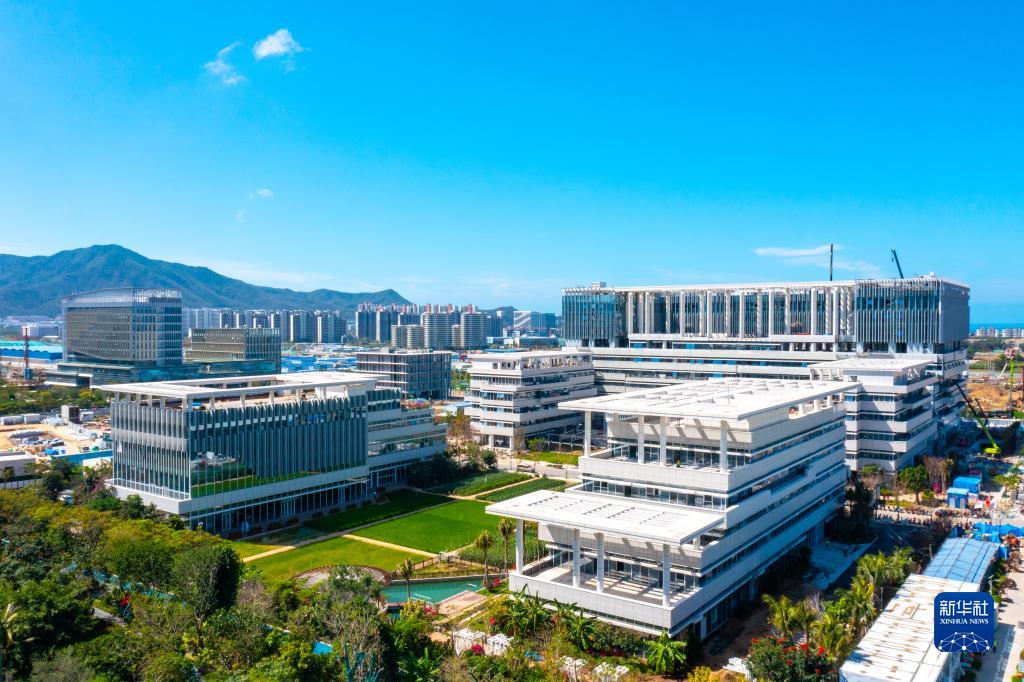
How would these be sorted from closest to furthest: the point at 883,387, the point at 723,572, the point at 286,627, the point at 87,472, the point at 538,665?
the point at 538,665 → the point at 286,627 → the point at 723,572 → the point at 87,472 → the point at 883,387

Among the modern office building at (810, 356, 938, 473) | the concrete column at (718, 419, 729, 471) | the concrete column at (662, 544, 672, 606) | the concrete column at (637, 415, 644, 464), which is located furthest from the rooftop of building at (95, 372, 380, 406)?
the modern office building at (810, 356, 938, 473)

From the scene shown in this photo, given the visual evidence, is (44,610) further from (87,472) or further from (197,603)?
(87,472)

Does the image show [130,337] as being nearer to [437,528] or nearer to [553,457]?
[553,457]

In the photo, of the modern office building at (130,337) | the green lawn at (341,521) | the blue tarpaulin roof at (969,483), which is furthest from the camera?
the modern office building at (130,337)

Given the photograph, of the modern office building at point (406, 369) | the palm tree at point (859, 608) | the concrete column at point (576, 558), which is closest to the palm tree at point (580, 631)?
the concrete column at point (576, 558)

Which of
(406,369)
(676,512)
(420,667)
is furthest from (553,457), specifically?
(406,369)

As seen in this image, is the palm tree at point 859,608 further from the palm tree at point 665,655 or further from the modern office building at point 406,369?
the modern office building at point 406,369

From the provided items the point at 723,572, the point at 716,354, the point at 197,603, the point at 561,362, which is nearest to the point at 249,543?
the point at 197,603
